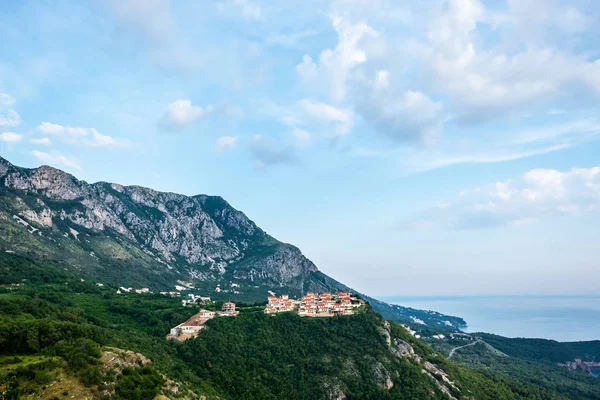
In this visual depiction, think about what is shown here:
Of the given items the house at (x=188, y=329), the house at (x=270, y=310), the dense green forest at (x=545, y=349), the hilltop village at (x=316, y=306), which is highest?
the hilltop village at (x=316, y=306)

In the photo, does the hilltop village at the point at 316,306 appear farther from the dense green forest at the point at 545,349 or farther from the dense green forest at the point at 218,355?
the dense green forest at the point at 545,349

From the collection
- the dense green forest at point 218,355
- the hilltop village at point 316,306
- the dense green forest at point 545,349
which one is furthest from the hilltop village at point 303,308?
the dense green forest at point 545,349

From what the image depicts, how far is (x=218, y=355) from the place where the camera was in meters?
63.6

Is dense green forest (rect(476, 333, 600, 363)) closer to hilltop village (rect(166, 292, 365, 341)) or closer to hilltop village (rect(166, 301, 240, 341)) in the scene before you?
hilltop village (rect(166, 292, 365, 341))

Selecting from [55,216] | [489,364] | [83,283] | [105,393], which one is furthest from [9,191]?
[489,364]

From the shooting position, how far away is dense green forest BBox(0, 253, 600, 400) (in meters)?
38.3

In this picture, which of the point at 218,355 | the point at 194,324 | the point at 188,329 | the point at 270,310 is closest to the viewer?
the point at 218,355

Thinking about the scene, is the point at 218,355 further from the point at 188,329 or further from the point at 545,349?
the point at 545,349

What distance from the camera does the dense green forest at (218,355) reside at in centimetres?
3828

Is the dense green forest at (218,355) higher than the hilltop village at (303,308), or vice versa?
the hilltop village at (303,308)

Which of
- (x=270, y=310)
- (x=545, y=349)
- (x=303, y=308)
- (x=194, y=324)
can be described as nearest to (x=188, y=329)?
(x=194, y=324)

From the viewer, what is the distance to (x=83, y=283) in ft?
358

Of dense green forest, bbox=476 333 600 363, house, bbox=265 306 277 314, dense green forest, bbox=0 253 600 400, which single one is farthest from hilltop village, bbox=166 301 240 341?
dense green forest, bbox=476 333 600 363

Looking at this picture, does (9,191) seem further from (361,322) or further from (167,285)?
(361,322)
